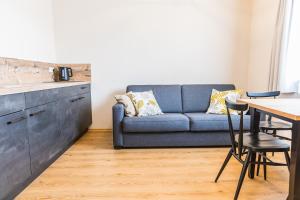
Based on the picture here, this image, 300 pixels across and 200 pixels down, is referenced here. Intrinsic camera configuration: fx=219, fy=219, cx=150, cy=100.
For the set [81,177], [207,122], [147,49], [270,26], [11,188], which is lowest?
[81,177]

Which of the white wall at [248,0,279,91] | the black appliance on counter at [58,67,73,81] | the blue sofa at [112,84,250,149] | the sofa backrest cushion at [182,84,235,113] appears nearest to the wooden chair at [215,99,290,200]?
the blue sofa at [112,84,250,149]

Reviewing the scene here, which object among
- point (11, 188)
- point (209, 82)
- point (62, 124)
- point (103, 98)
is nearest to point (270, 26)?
point (209, 82)

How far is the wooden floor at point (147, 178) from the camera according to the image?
182cm

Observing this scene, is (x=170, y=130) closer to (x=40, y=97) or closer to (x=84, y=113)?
(x=84, y=113)

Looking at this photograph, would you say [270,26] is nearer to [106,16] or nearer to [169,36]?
[169,36]

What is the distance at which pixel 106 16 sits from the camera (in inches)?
140

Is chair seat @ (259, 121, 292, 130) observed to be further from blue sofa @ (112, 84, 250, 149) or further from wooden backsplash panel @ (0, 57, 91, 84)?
wooden backsplash panel @ (0, 57, 91, 84)

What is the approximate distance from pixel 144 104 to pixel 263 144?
5.57ft

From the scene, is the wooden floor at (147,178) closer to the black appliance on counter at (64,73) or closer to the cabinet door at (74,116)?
the cabinet door at (74,116)

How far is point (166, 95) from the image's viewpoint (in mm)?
3467

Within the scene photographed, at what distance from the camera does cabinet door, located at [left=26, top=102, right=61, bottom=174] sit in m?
1.91

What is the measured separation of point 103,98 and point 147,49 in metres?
1.11

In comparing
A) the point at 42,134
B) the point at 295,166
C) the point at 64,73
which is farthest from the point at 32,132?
the point at 295,166

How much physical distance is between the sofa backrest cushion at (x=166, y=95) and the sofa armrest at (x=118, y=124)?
686 mm
